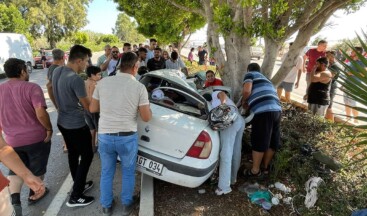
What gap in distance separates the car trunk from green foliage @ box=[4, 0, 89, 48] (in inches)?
1649

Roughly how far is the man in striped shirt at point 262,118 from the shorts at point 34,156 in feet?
8.71

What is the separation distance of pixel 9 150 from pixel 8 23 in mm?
33259

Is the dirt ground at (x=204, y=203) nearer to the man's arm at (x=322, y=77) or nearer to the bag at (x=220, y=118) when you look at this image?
the bag at (x=220, y=118)

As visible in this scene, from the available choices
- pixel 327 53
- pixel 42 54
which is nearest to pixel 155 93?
pixel 327 53

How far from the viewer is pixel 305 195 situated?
126 inches

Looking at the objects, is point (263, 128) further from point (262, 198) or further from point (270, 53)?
point (270, 53)

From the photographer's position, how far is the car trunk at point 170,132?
116 inches

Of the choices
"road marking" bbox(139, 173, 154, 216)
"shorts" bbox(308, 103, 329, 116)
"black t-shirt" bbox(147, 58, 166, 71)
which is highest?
"black t-shirt" bbox(147, 58, 166, 71)

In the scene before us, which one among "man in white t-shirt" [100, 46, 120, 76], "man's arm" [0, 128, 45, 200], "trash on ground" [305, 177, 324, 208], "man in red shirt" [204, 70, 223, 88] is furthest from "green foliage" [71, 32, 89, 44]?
"man's arm" [0, 128, 45, 200]

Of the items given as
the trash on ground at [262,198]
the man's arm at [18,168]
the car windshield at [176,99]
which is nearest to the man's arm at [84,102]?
the car windshield at [176,99]

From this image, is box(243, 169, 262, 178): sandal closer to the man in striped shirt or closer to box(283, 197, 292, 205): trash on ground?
the man in striped shirt

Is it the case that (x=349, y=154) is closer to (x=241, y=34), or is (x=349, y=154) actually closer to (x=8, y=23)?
(x=241, y=34)

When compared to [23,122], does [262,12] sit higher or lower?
higher

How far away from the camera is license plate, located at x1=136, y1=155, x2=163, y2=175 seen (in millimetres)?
3017
